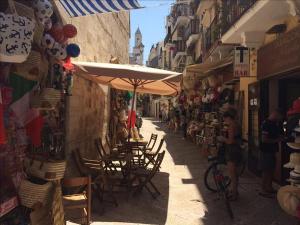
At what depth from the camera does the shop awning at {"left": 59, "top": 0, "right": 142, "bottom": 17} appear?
14.4 ft

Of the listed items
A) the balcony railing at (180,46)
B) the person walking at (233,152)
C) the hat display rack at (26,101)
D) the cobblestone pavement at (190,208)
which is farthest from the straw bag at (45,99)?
the balcony railing at (180,46)

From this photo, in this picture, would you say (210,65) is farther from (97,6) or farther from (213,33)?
Result: (97,6)

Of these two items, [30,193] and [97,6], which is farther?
[97,6]

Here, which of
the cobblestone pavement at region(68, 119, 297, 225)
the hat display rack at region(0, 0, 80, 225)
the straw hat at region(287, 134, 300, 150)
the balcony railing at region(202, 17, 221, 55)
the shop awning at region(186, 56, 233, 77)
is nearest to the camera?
the hat display rack at region(0, 0, 80, 225)

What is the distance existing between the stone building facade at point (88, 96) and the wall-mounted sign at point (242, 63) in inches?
137

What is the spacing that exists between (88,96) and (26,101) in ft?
17.8

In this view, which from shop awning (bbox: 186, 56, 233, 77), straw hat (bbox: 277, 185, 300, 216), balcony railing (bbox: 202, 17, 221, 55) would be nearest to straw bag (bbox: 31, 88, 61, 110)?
straw hat (bbox: 277, 185, 300, 216)

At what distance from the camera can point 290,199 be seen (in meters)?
5.17

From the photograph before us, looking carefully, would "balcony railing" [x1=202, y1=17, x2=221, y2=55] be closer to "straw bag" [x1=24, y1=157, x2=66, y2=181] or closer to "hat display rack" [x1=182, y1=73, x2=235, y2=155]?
"hat display rack" [x1=182, y1=73, x2=235, y2=155]

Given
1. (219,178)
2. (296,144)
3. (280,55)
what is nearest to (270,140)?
(219,178)

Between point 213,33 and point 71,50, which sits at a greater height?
point 213,33

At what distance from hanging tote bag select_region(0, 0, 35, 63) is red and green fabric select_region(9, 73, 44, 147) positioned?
0.81m

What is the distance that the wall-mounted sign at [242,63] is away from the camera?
1023cm

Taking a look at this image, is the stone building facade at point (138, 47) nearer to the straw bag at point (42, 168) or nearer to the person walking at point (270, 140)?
the person walking at point (270, 140)
